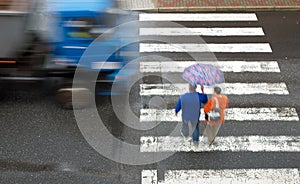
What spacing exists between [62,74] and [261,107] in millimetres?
4607

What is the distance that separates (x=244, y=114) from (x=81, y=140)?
12.2 ft

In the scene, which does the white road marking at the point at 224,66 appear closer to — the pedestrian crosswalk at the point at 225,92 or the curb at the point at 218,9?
the pedestrian crosswalk at the point at 225,92

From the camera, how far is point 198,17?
1442cm

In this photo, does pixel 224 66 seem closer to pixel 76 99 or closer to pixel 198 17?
pixel 198 17

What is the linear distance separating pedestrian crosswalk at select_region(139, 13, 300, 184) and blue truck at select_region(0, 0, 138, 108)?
4.69 ft

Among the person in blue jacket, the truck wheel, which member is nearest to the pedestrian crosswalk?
the person in blue jacket

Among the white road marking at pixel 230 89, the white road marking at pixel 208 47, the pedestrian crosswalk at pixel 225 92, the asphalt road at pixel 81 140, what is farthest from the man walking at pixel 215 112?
the white road marking at pixel 208 47

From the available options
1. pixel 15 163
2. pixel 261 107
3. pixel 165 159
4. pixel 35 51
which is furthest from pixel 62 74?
pixel 261 107

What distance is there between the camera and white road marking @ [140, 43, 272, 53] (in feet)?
42.4

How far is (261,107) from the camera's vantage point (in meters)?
11.0

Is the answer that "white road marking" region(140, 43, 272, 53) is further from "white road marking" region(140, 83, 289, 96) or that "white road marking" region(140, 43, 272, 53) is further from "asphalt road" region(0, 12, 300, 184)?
"white road marking" region(140, 83, 289, 96)

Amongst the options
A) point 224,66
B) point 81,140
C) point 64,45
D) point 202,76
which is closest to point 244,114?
point 224,66

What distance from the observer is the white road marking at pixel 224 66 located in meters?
12.1

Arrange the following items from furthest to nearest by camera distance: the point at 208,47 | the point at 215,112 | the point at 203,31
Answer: the point at 203,31
the point at 208,47
the point at 215,112
